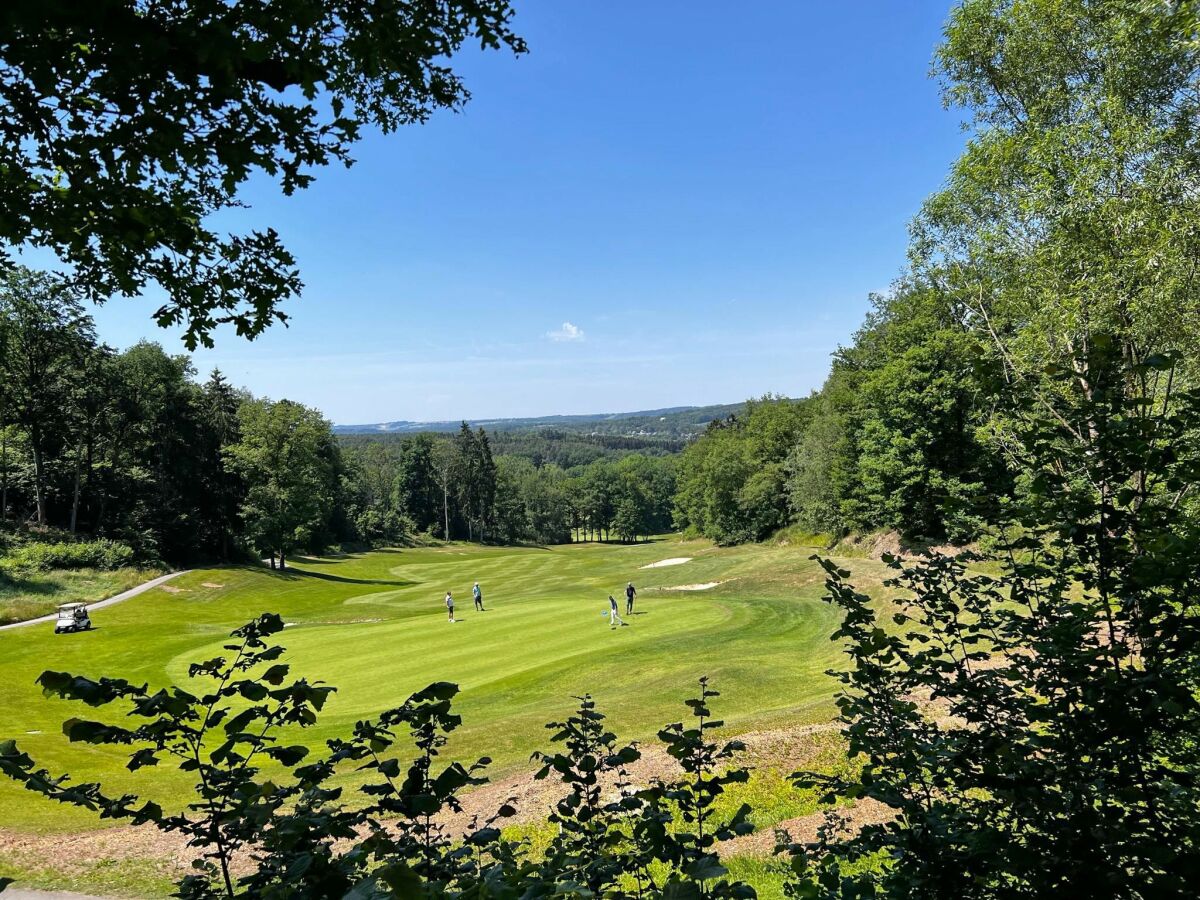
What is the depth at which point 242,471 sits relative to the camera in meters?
55.0

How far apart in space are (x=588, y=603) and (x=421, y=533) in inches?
3324

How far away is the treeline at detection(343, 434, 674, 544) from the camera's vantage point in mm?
112250

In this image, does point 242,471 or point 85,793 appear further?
point 242,471

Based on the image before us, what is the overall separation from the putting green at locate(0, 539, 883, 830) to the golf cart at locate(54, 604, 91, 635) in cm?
85

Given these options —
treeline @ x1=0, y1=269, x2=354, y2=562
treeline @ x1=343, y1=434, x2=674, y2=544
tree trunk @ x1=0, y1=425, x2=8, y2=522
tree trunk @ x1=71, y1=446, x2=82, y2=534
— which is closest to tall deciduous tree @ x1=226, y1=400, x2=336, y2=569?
treeline @ x1=0, y1=269, x2=354, y2=562

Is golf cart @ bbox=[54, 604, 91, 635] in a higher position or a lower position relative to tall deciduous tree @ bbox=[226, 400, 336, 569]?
lower

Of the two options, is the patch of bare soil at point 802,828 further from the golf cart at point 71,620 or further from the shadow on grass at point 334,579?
the shadow on grass at point 334,579

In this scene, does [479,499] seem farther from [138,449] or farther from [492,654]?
[492,654]

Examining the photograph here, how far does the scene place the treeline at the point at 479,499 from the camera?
368 feet

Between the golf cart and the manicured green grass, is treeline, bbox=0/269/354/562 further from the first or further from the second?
the golf cart

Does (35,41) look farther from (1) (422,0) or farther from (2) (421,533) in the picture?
(2) (421,533)

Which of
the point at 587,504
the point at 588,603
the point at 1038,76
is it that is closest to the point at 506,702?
the point at 588,603

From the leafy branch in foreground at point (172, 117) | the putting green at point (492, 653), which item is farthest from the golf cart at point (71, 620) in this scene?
the leafy branch in foreground at point (172, 117)

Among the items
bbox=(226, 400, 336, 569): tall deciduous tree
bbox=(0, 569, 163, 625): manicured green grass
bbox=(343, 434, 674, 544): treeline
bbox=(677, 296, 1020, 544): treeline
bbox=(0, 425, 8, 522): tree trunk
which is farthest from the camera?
bbox=(343, 434, 674, 544): treeline
